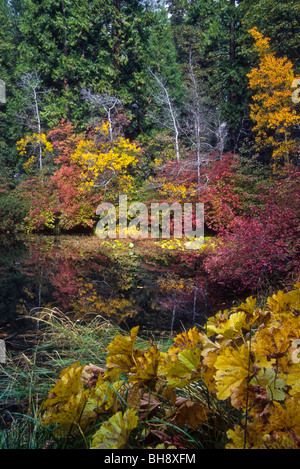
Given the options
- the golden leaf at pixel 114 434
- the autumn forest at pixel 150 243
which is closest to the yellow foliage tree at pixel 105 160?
the autumn forest at pixel 150 243

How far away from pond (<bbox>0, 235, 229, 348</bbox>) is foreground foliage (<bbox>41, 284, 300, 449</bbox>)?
3.00 feet

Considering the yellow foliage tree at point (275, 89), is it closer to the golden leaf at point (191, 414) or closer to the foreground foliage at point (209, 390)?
the foreground foliage at point (209, 390)

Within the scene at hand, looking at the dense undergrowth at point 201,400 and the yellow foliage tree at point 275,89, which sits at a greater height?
the yellow foliage tree at point 275,89

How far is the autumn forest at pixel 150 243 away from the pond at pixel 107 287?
0.04 meters

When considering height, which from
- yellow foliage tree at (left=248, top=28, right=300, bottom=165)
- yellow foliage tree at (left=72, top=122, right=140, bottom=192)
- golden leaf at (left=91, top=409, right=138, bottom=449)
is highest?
yellow foliage tree at (left=248, top=28, right=300, bottom=165)

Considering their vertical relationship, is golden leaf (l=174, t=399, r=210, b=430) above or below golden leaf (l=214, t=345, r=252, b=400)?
below

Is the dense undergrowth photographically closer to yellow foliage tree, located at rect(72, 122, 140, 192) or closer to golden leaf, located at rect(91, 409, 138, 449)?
golden leaf, located at rect(91, 409, 138, 449)

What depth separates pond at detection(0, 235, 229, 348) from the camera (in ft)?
10.6

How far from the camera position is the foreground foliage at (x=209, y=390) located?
0.57m

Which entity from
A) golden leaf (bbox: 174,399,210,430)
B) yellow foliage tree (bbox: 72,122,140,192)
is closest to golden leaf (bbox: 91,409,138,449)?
golden leaf (bbox: 174,399,210,430)

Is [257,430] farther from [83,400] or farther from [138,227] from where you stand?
[138,227]

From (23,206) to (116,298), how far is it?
8.57m

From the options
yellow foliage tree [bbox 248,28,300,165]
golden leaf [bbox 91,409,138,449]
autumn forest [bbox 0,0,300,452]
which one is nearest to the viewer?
golden leaf [bbox 91,409,138,449]
